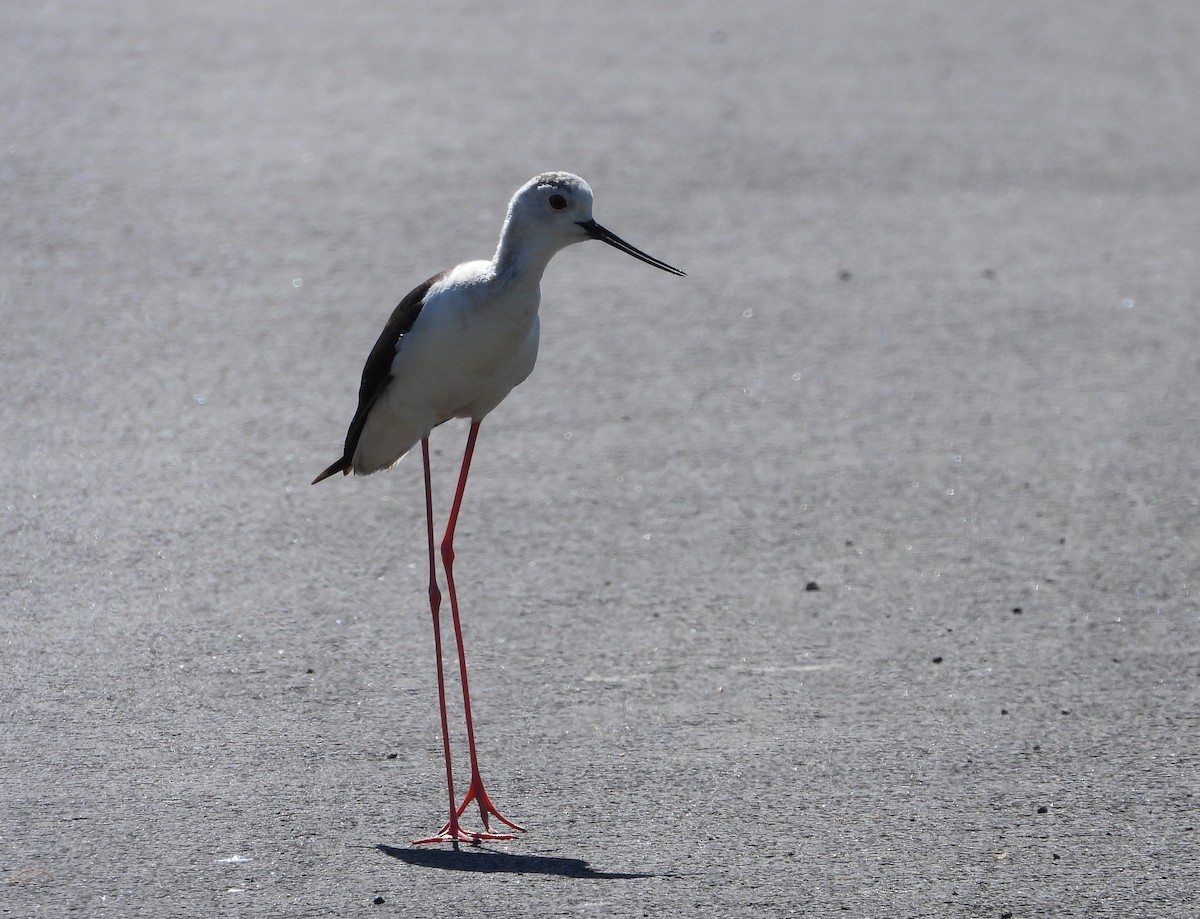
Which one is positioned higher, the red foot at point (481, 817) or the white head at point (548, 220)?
the white head at point (548, 220)

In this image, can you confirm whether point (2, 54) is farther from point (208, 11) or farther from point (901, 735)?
point (901, 735)

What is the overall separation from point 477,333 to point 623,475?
2.28 m

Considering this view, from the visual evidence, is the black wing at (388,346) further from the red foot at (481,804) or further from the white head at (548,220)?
the red foot at (481,804)

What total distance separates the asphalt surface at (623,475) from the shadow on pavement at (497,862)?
0.02 m

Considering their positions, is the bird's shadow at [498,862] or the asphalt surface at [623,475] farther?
the asphalt surface at [623,475]

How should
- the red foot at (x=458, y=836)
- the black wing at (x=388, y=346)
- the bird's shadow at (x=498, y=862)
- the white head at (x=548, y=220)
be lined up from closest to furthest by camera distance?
the bird's shadow at (x=498, y=862) → the red foot at (x=458, y=836) → the white head at (x=548, y=220) → the black wing at (x=388, y=346)

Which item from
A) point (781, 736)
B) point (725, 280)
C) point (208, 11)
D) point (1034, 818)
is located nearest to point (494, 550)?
point (781, 736)

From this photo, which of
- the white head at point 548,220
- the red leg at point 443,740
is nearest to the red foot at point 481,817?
the red leg at point 443,740

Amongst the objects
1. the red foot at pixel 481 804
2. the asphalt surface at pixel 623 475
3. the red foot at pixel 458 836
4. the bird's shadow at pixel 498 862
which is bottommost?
the bird's shadow at pixel 498 862

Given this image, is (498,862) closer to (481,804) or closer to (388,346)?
(481,804)

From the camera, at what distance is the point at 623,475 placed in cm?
696

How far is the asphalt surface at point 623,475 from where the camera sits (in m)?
4.48

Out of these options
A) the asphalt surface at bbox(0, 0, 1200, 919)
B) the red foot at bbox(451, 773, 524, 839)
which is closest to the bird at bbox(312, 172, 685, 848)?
the red foot at bbox(451, 773, 524, 839)

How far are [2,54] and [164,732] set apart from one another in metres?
7.49
